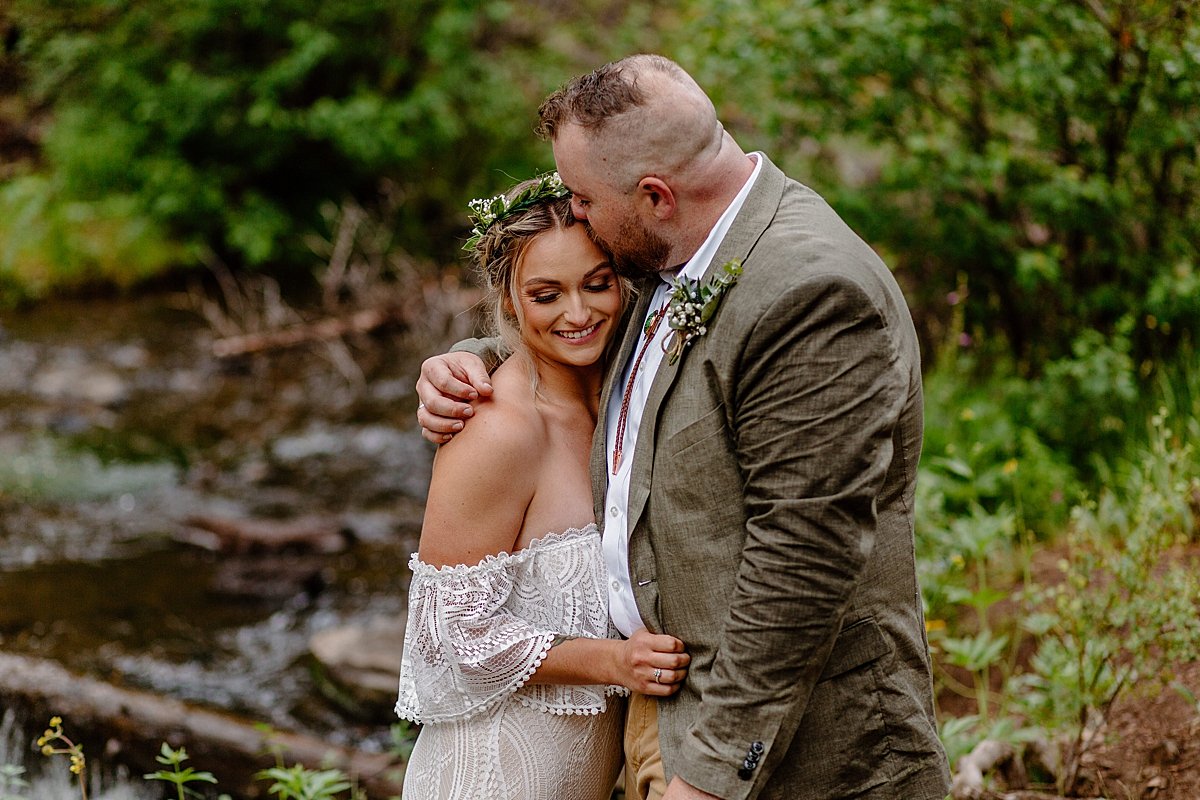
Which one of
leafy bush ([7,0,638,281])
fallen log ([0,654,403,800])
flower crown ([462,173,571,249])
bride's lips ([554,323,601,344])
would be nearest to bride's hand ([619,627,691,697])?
bride's lips ([554,323,601,344])

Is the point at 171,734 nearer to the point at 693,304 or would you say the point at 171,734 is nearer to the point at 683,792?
the point at 683,792

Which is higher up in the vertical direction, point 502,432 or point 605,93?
point 605,93

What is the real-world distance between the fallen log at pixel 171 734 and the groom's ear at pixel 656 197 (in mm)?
2786

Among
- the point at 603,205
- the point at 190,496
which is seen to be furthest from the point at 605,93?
the point at 190,496

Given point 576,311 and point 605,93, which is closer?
point 605,93

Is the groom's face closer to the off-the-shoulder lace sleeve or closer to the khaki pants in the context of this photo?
the off-the-shoulder lace sleeve

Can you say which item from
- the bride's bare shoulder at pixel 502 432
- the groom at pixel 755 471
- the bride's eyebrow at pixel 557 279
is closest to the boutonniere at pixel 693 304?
the groom at pixel 755 471

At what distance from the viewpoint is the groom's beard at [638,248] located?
7.40 feet

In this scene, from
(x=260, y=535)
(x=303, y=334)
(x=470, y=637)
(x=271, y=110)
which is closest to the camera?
(x=470, y=637)

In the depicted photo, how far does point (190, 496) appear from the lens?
789 cm

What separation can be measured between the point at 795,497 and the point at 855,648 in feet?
1.23

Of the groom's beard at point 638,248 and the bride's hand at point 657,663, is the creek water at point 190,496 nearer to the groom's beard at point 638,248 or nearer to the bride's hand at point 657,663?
the bride's hand at point 657,663

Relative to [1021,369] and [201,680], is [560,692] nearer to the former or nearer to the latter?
[201,680]

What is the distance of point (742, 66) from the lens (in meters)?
6.21
